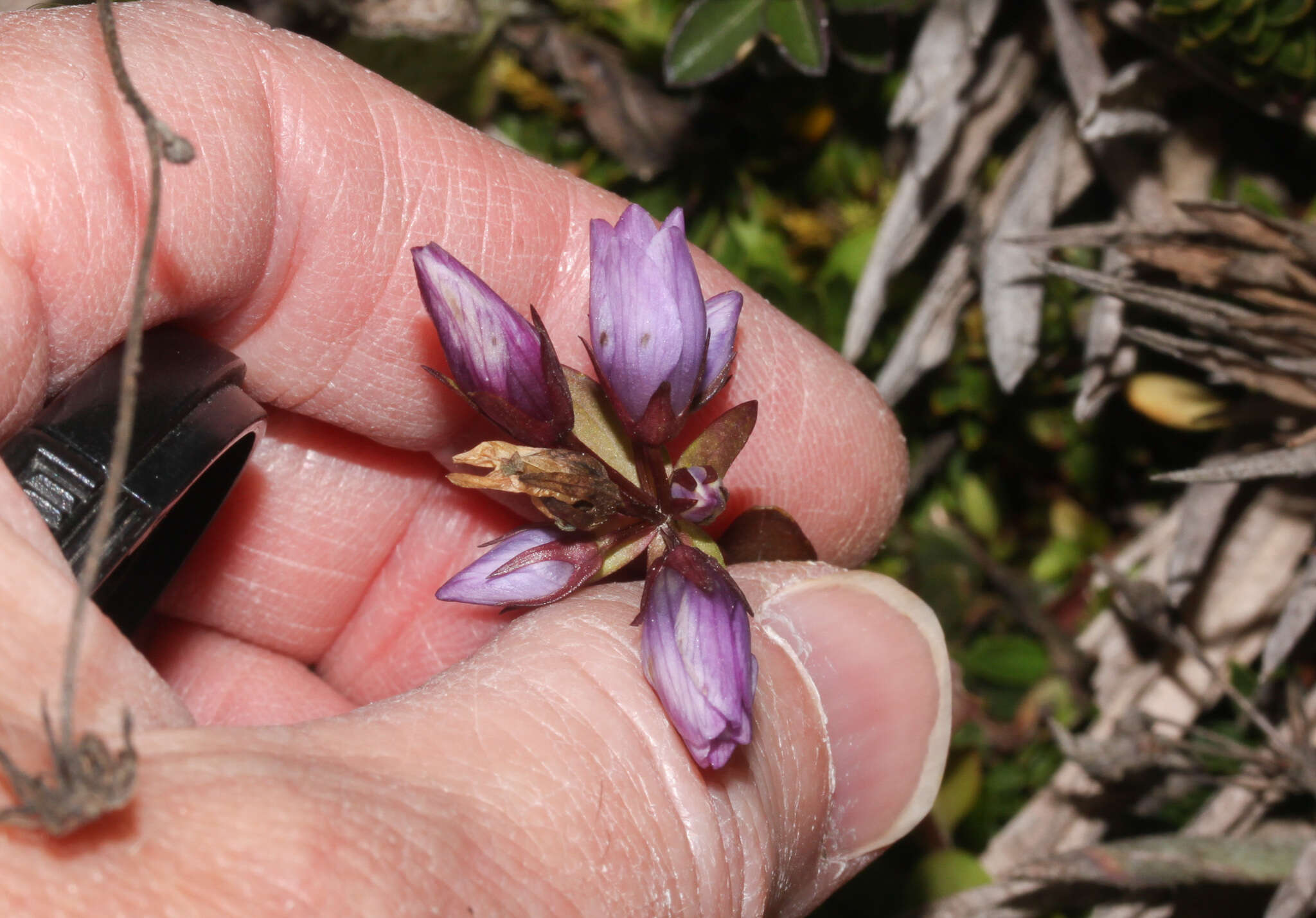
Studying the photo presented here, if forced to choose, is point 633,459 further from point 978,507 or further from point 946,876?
point 978,507

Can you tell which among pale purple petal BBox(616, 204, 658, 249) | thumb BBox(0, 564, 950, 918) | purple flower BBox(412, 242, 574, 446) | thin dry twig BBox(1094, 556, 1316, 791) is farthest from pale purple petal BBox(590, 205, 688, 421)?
thin dry twig BBox(1094, 556, 1316, 791)

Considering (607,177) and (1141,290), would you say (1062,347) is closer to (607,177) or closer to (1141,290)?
(1141,290)

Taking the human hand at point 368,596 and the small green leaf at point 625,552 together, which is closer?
the human hand at point 368,596

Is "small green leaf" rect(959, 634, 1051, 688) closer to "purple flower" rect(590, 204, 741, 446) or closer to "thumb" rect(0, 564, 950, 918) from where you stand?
"thumb" rect(0, 564, 950, 918)

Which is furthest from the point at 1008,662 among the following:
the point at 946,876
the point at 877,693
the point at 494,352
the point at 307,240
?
the point at 307,240

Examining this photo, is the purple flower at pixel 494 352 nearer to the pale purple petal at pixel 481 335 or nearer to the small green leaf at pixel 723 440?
the pale purple petal at pixel 481 335

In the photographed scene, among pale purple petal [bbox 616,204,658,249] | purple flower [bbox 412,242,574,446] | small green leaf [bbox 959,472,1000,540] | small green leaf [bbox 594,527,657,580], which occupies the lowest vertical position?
small green leaf [bbox 959,472,1000,540]

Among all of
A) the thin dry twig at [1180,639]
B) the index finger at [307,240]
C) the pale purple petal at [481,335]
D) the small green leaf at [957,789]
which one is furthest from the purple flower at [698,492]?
the small green leaf at [957,789]
